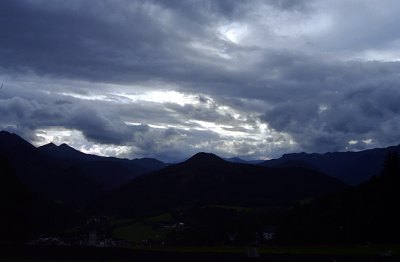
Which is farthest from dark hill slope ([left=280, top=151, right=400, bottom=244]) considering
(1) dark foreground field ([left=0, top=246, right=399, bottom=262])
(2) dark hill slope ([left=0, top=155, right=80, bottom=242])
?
(2) dark hill slope ([left=0, top=155, right=80, bottom=242])

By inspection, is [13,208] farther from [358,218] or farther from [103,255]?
[358,218]

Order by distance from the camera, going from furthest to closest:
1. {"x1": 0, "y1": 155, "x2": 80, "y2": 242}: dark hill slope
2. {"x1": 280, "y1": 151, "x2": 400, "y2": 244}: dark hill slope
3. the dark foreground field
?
{"x1": 0, "y1": 155, "x2": 80, "y2": 242}: dark hill slope, {"x1": 280, "y1": 151, "x2": 400, "y2": 244}: dark hill slope, the dark foreground field

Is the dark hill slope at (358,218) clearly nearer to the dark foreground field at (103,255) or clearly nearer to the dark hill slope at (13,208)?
the dark foreground field at (103,255)

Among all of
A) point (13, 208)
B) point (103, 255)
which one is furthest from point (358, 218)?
point (13, 208)

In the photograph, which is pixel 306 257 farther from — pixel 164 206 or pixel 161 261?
pixel 164 206

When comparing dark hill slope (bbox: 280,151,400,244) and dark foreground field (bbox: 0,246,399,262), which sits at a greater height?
dark hill slope (bbox: 280,151,400,244)

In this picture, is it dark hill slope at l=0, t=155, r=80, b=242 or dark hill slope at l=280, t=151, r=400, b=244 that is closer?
dark hill slope at l=280, t=151, r=400, b=244

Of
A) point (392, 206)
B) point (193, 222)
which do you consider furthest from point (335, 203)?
point (193, 222)

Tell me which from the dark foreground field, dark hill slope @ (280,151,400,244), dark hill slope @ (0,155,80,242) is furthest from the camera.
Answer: dark hill slope @ (0,155,80,242)

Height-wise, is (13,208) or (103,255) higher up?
(13,208)

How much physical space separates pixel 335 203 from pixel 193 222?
55.6m

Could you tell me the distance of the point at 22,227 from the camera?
81.8 meters

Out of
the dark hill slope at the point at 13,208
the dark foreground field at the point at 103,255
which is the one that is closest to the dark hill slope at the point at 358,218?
the dark foreground field at the point at 103,255

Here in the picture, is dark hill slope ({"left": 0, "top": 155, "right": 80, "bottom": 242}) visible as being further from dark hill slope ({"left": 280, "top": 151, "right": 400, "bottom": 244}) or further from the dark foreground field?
dark hill slope ({"left": 280, "top": 151, "right": 400, "bottom": 244})
